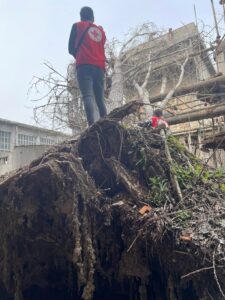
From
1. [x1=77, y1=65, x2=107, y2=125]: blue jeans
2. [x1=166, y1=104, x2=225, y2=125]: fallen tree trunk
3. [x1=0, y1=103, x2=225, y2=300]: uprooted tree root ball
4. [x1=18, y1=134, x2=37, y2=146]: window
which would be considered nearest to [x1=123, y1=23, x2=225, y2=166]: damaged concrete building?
[x1=166, y1=104, x2=225, y2=125]: fallen tree trunk

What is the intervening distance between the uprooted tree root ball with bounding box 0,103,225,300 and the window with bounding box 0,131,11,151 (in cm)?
1166

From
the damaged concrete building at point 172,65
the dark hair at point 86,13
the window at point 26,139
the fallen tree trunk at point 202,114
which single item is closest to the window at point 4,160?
the damaged concrete building at point 172,65

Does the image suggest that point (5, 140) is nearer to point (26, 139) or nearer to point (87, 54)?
point (26, 139)

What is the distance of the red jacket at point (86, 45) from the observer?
176 inches

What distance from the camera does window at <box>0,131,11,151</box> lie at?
14851 mm

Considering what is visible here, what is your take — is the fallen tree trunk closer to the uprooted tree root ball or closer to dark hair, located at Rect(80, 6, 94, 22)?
the uprooted tree root ball

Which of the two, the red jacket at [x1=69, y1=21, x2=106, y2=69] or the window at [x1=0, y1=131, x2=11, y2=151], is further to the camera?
the window at [x1=0, y1=131, x2=11, y2=151]

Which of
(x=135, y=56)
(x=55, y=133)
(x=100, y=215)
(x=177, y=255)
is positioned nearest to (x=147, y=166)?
(x=100, y=215)

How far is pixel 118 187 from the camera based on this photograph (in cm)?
373

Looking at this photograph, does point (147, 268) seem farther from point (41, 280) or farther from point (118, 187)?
point (41, 280)

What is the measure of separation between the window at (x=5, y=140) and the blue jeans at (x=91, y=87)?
1132 centimetres

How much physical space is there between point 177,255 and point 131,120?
198 cm

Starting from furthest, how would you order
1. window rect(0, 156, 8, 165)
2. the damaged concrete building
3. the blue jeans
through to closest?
the damaged concrete building → window rect(0, 156, 8, 165) → the blue jeans

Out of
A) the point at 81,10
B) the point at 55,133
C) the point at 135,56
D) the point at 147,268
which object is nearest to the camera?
the point at 147,268
